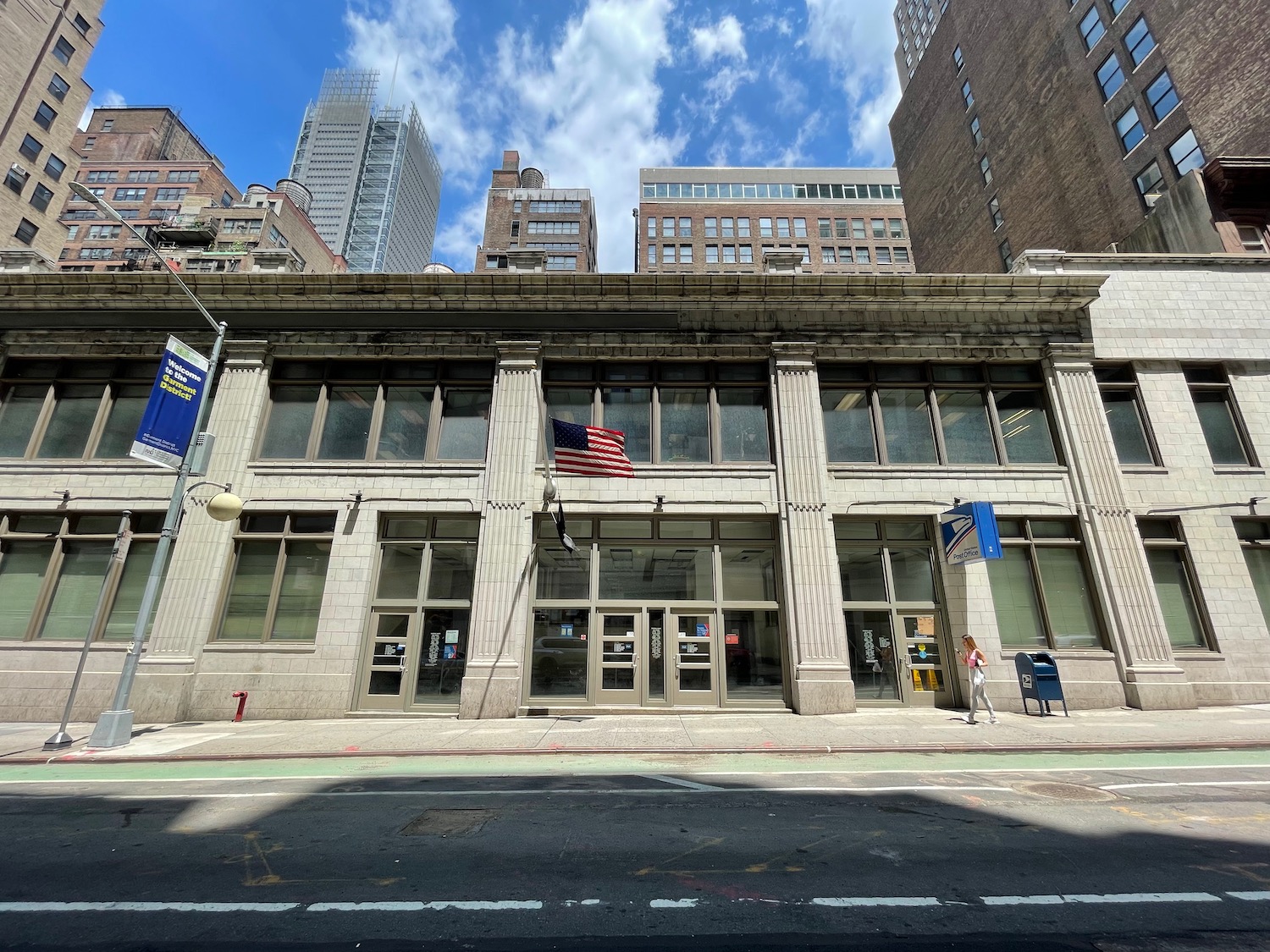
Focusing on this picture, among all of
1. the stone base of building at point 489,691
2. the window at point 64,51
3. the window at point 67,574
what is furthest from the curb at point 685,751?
the window at point 64,51

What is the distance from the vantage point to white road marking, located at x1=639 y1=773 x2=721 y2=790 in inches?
292

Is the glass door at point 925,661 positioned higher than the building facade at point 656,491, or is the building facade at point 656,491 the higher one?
the building facade at point 656,491

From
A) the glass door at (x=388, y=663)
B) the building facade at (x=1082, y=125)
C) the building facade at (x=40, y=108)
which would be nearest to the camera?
the glass door at (x=388, y=663)

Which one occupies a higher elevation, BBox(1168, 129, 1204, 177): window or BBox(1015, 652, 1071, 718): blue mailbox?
BBox(1168, 129, 1204, 177): window

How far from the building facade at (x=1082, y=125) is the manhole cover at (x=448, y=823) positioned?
27.0 metres

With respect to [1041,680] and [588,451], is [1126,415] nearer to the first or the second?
[1041,680]

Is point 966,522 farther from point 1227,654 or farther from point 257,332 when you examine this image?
point 257,332

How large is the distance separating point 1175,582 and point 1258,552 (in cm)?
248

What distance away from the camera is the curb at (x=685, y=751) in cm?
923

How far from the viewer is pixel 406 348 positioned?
15469mm

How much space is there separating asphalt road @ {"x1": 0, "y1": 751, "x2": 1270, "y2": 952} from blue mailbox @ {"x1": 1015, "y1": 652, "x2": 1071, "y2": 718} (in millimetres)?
3964

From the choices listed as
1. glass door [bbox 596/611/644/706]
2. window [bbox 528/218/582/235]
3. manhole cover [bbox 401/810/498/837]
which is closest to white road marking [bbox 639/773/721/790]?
manhole cover [bbox 401/810/498/837]

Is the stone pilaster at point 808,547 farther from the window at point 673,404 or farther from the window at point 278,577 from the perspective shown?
the window at point 278,577

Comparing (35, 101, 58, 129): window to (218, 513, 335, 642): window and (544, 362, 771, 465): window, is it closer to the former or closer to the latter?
(218, 513, 335, 642): window
